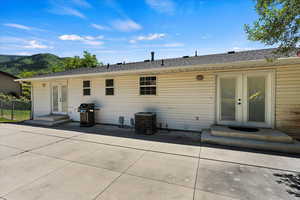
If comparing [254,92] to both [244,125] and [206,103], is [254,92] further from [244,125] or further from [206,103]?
[206,103]

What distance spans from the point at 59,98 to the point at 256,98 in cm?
1035

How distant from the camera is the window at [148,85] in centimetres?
623

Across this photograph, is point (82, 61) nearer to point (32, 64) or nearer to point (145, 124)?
point (32, 64)

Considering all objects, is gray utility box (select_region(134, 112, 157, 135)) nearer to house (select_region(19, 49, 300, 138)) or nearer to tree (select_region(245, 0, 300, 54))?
house (select_region(19, 49, 300, 138))

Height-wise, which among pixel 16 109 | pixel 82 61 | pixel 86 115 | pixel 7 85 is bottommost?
pixel 86 115

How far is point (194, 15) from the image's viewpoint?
20.2 ft

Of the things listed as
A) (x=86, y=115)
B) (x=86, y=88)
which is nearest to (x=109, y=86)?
(x=86, y=88)

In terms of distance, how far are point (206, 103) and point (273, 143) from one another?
7.62 ft

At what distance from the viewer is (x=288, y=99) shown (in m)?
4.56

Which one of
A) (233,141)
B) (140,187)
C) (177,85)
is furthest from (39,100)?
(233,141)

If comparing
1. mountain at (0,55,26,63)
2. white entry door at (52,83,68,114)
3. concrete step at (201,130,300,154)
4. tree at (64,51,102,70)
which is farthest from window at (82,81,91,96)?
mountain at (0,55,26,63)

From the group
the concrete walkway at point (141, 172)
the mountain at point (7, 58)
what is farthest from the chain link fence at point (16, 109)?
the mountain at point (7, 58)

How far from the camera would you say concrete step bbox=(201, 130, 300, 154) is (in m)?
3.61

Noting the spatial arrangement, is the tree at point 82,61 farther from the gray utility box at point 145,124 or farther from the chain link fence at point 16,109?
the gray utility box at point 145,124
